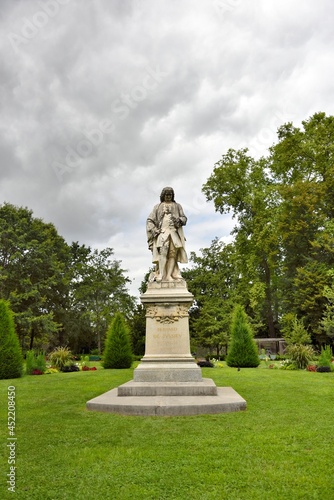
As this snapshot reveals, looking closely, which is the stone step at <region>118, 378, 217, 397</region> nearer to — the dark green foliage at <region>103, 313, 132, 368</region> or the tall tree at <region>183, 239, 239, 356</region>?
the dark green foliage at <region>103, 313, 132, 368</region>

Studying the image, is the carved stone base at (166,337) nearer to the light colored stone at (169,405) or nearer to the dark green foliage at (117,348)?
the light colored stone at (169,405)

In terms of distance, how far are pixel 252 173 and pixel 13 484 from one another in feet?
109

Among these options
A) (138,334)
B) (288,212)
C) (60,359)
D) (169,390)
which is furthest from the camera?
(138,334)

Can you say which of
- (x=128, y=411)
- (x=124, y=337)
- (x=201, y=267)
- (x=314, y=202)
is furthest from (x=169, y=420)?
(x=201, y=267)

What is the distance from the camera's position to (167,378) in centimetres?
1015

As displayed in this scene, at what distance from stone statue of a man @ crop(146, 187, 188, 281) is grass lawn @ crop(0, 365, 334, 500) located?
4303 mm

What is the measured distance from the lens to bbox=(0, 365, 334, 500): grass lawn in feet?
14.0

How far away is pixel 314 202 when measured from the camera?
29344mm

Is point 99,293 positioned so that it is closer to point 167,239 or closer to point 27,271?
point 27,271

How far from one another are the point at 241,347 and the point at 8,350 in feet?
36.7

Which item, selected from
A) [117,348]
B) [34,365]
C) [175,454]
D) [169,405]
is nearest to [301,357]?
[117,348]

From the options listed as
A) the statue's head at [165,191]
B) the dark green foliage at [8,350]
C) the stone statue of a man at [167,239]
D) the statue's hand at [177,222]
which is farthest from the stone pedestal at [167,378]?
the dark green foliage at [8,350]

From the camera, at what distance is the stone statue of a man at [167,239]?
11.8 m

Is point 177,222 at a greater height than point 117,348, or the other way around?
point 177,222
